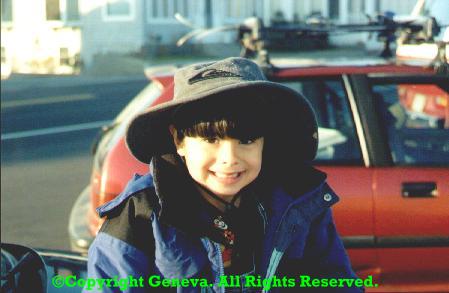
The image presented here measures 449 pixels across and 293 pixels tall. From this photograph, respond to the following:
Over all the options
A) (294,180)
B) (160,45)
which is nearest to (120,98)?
(160,45)

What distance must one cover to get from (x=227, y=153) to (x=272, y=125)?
263 mm

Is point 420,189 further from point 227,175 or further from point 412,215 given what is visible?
point 227,175

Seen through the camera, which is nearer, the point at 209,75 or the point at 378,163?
the point at 209,75

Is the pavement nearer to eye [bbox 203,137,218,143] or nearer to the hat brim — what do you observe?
the hat brim

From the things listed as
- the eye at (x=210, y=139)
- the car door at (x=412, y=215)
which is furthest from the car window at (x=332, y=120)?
the eye at (x=210, y=139)

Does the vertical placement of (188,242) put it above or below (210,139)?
below

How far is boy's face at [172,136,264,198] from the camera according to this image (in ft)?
6.55

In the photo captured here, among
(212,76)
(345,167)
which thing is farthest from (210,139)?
(345,167)

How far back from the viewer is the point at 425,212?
392 centimetres

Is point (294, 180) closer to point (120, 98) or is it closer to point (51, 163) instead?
point (51, 163)

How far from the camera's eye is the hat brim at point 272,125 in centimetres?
209

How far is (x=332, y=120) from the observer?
171 inches

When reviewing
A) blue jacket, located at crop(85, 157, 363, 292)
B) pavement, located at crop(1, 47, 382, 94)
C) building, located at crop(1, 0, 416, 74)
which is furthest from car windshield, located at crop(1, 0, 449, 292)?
building, located at crop(1, 0, 416, 74)

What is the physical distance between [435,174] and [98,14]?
2454 cm
